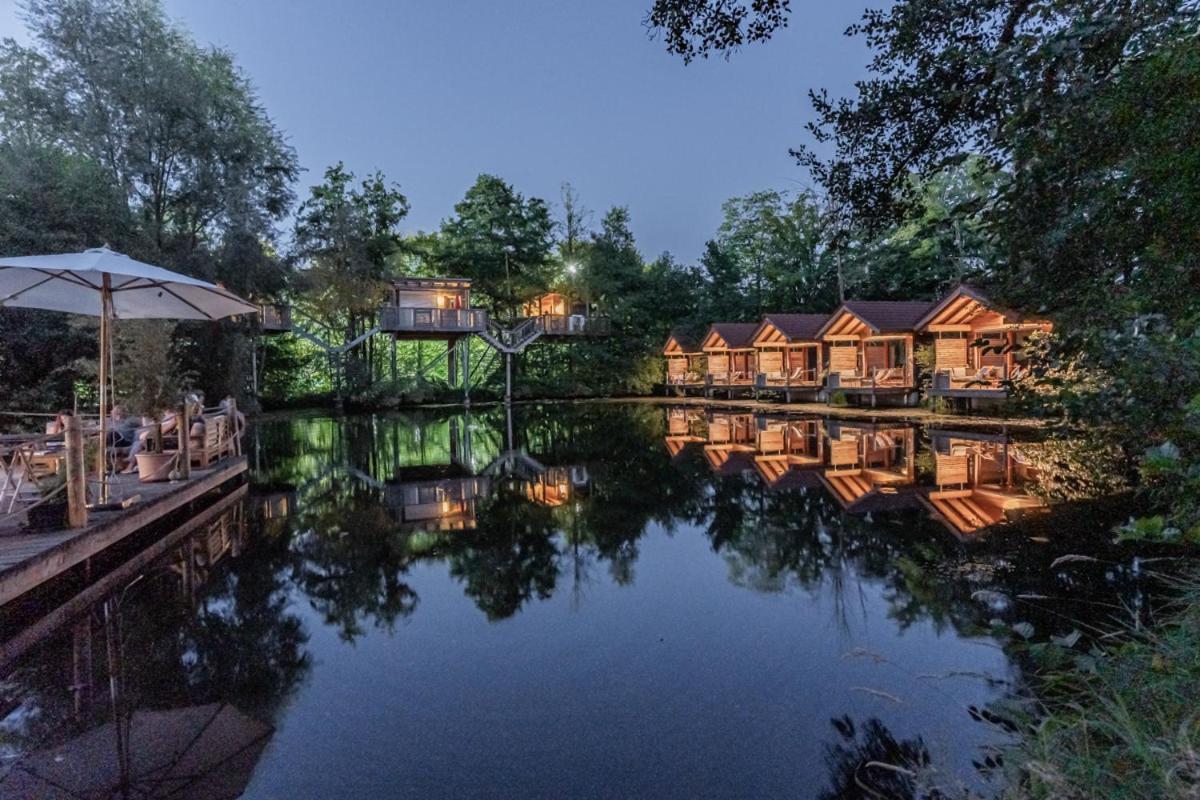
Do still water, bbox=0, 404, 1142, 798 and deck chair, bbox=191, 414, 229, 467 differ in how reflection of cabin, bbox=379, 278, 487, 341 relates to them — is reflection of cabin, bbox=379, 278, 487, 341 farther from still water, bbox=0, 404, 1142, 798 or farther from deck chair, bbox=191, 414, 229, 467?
still water, bbox=0, 404, 1142, 798

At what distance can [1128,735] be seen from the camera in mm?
2078

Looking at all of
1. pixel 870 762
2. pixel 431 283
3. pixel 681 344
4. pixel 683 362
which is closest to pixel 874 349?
pixel 681 344

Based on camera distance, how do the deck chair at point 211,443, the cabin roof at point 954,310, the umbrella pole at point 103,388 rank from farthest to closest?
the cabin roof at point 954,310 < the deck chair at point 211,443 < the umbrella pole at point 103,388

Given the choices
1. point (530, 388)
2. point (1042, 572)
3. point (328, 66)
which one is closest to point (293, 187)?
point (530, 388)

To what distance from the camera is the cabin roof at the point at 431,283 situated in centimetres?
3059

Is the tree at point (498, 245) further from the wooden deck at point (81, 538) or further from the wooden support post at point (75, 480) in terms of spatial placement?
the wooden support post at point (75, 480)

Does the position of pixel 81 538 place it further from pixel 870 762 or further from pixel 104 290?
pixel 870 762

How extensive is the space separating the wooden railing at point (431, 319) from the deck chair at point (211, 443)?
17.7m

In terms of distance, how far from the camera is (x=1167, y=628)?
3.43 meters

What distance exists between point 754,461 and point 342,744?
1032 cm

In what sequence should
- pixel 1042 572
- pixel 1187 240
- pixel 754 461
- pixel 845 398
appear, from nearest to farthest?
pixel 1187 240 → pixel 1042 572 → pixel 754 461 → pixel 845 398

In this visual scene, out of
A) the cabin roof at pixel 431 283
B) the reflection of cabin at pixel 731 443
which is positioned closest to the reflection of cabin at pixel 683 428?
the reflection of cabin at pixel 731 443

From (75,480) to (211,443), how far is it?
14.8 feet

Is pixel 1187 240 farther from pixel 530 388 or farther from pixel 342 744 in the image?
pixel 530 388
